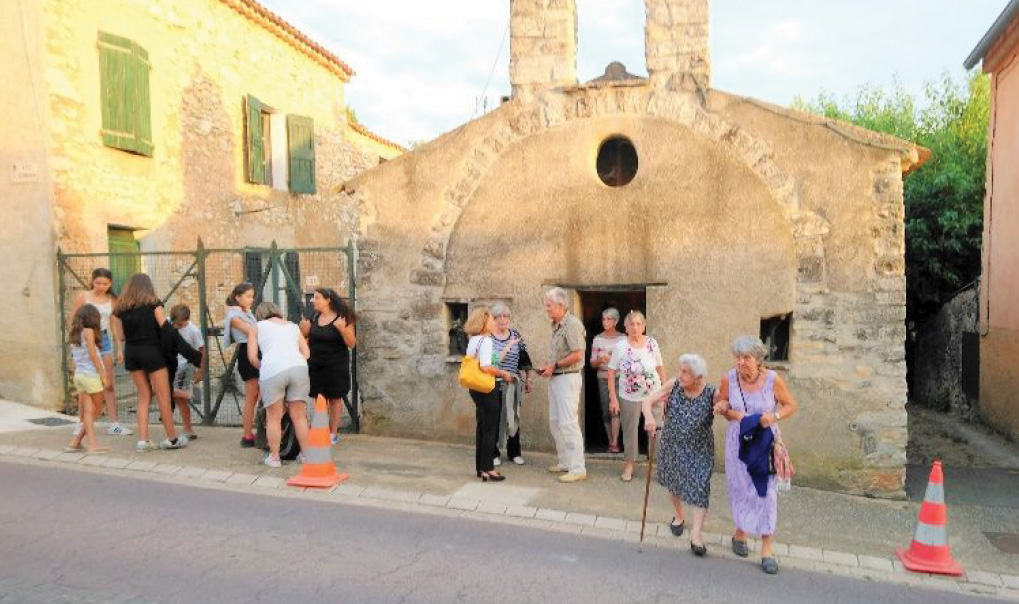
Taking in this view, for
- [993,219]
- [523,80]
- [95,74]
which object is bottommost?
[993,219]

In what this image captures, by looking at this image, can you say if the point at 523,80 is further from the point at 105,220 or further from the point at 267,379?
the point at 105,220

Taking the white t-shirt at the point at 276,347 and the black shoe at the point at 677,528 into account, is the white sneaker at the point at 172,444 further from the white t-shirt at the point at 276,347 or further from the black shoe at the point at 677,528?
the black shoe at the point at 677,528

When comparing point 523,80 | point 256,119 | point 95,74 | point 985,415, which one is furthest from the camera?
point 256,119

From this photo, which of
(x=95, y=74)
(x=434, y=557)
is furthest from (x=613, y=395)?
(x=95, y=74)

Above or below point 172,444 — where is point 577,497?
below

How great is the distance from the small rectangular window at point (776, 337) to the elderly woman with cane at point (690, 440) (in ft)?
7.76

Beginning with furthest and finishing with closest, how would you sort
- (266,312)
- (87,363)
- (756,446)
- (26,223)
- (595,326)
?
(26,223), (595,326), (87,363), (266,312), (756,446)

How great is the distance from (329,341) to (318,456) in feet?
4.11

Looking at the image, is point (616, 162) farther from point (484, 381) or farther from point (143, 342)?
point (143, 342)

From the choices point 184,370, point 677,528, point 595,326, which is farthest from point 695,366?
point 184,370

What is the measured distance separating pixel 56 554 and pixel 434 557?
2.42 meters

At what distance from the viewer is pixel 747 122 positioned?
6.83 metres

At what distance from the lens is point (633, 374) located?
Answer: 6.36m

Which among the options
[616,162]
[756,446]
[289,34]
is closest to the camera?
[756,446]
